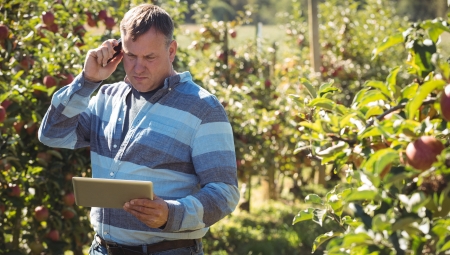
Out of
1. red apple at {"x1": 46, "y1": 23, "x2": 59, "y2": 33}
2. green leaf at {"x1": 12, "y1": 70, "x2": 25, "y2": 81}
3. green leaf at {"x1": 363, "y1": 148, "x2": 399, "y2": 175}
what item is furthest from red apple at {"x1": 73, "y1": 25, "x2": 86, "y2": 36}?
green leaf at {"x1": 363, "y1": 148, "x2": 399, "y2": 175}

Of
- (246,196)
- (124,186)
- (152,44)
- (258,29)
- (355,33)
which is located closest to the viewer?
(124,186)

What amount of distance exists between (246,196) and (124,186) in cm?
553

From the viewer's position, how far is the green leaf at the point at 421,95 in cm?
138

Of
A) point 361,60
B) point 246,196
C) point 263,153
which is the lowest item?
point 246,196

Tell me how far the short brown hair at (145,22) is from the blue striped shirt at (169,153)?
0.55 feet

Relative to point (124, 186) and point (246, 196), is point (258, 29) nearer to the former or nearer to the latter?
point (246, 196)

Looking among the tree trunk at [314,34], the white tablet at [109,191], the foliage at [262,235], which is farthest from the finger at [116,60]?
the tree trunk at [314,34]

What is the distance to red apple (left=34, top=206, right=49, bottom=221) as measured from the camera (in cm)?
369

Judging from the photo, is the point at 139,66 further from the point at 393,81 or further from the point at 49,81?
the point at 49,81

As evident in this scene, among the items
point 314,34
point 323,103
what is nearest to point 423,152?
point 323,103

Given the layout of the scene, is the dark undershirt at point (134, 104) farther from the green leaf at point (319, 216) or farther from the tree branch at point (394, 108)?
the tree branch at point (394, 108)

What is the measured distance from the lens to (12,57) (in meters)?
3.82

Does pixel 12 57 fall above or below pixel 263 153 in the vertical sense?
above

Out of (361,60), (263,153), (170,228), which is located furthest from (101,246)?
(361,60)
